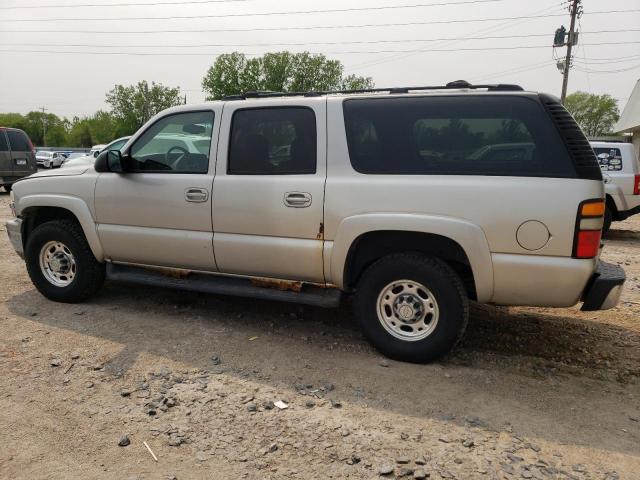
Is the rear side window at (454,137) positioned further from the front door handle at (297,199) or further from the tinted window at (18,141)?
the tinted window at (18,141)

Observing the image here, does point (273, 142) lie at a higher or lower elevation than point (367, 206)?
higher

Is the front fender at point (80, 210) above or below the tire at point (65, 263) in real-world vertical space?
above

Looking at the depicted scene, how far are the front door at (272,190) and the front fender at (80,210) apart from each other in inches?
52.3

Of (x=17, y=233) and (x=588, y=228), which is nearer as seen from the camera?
(x=588, y=228)

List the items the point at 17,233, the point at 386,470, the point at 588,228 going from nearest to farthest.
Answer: the point at 386,470
the point at 588,228
the point at 17,233

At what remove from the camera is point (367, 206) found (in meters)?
3.70

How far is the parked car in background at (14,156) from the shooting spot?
1445 cm

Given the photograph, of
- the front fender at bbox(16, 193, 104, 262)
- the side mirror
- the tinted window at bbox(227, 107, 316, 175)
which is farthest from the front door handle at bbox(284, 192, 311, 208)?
the front fender at bbox(16, 193, 104, 262)

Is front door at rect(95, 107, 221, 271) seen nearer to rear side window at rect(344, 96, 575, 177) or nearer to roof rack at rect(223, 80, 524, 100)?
roof rack at rect(223, 80, 524, 100)

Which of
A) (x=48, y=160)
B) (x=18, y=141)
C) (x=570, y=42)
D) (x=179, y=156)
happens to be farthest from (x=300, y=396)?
(x=48, y=160)


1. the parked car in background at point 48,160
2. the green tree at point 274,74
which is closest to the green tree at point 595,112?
the green tree at point 274,74

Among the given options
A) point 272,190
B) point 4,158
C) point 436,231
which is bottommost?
point 436,231

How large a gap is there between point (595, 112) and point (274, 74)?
157 feet

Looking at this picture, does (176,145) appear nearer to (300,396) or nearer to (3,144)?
(300,396)
